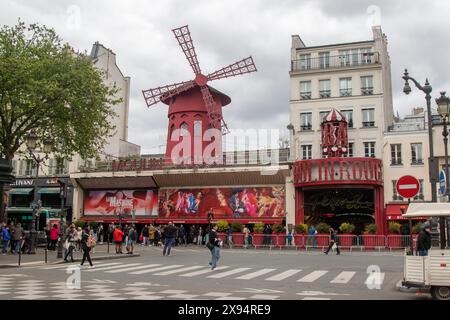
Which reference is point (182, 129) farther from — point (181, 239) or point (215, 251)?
point (215, 251)

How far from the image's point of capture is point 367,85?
106ft

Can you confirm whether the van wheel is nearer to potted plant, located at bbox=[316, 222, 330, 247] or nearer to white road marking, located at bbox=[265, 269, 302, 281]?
white road marking, located at bbox=[265, 269, 302, 281]

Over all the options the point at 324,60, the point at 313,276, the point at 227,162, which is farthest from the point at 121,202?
the point at 313,276

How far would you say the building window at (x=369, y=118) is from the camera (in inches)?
1249

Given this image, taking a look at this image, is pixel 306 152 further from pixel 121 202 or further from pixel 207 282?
pixel 207 282

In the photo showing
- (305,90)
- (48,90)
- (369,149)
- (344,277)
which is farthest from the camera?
(305,90)

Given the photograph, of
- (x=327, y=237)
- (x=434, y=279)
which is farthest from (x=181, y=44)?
(x=434, y=279)

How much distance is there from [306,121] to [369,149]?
4.50m

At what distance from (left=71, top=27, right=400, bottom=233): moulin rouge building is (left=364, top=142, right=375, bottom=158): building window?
0.21 ft

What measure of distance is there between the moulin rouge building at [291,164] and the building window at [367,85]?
0.21 feet

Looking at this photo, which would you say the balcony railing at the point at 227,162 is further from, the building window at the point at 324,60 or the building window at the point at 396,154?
the building window at the point at 396,154

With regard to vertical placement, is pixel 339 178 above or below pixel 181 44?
below
